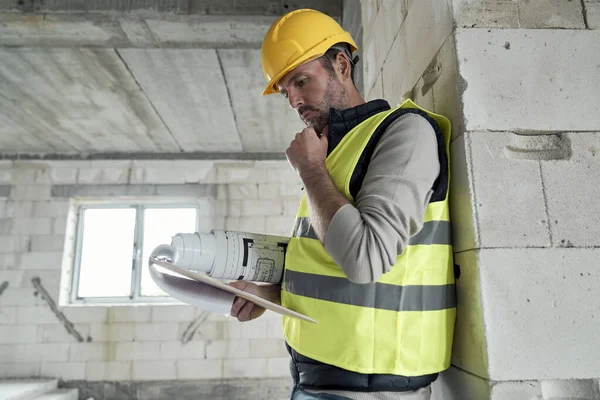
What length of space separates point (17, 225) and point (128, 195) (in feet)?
4.41

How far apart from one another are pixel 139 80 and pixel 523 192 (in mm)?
3357

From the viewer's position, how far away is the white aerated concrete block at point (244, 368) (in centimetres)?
483

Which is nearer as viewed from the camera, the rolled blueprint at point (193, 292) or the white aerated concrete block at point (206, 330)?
the rolled blueprint at point (193, 292)

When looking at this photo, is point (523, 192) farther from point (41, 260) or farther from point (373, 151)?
point (41, 260)

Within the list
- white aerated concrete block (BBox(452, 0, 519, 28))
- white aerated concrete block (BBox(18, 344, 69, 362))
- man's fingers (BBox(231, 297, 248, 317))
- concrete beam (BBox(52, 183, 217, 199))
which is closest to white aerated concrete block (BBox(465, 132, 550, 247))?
white aerated concrete block (BBox(452, 0, 519, 28))

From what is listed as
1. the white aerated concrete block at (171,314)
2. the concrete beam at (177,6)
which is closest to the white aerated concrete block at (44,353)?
the white aerated concrete block at (171,314)

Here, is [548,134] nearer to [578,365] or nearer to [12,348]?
[578,365]

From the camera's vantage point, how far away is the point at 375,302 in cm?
84

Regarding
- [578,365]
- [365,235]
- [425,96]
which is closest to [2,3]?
[425,96]

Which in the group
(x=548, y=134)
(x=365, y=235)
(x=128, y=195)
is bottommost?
(x=365, y=235)

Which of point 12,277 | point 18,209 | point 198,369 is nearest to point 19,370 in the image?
Result: point 12,277

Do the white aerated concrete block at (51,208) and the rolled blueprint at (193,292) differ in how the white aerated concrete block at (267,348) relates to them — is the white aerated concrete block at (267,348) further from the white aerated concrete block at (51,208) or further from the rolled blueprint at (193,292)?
the rolled blueprint at (193,292)

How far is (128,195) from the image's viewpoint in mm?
5125

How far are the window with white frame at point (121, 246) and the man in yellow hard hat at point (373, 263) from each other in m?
4.43
